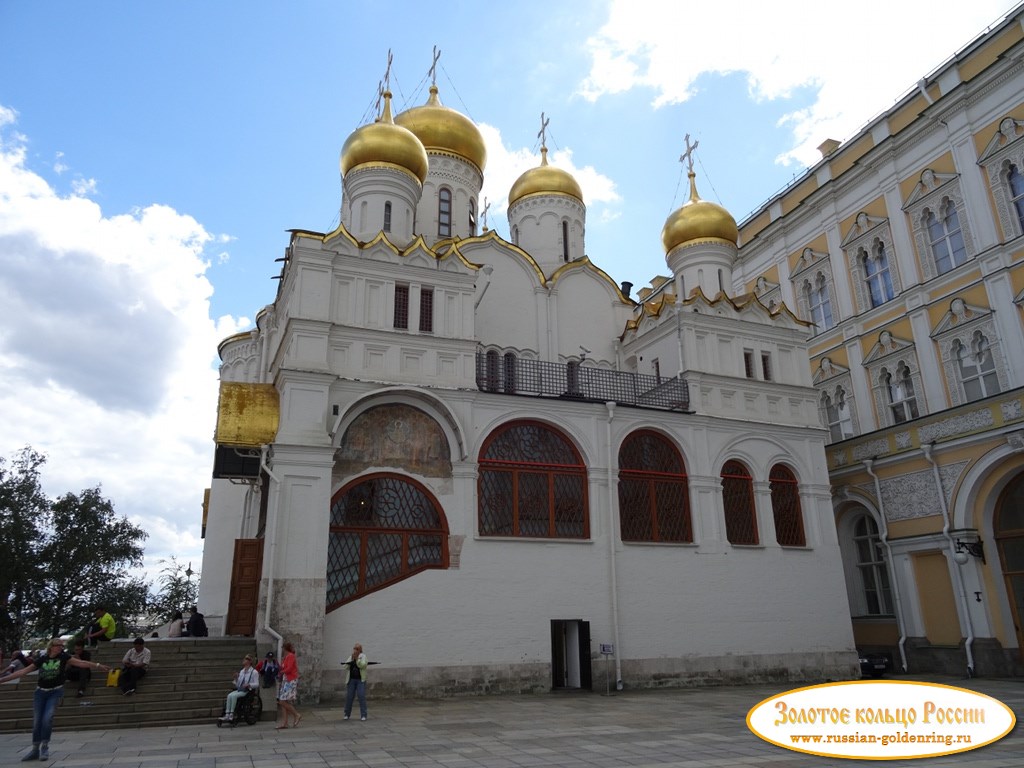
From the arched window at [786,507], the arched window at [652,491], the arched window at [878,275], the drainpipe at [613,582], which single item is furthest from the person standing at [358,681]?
the arched window at [878,275]

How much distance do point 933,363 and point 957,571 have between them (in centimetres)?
498

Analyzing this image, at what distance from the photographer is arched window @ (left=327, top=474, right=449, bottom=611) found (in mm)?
13117

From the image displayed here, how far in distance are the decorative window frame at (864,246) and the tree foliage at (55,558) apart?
24.9m

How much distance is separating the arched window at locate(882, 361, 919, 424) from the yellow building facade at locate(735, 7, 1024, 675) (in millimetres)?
33

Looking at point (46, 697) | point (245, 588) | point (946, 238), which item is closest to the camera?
point (46, 697)

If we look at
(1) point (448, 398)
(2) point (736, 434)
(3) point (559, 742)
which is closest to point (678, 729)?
(3) point (559, 742)

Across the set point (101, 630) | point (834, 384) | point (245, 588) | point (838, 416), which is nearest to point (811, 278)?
point (834, 384)

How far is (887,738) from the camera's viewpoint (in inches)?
289

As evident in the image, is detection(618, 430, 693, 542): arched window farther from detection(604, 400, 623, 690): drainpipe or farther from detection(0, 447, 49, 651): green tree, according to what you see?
detection(0, 447, 49, 651): green tree

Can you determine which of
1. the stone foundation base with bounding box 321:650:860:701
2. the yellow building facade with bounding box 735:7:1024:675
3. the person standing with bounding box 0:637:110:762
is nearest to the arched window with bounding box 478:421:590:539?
the stone foundation base with bounding box 321:650:860:701

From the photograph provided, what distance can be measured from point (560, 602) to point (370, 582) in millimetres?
3632

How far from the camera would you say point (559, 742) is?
8719 mm

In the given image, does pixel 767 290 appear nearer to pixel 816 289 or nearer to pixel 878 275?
pixel 816 289

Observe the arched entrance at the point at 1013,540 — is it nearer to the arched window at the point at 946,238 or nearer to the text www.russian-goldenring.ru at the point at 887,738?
the arched window at the point at 946,238
